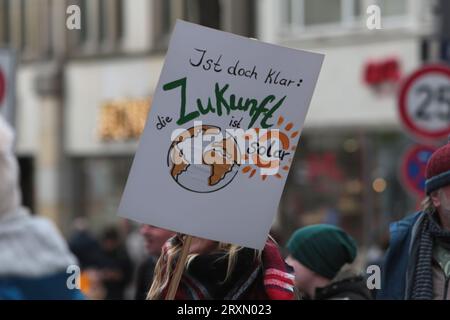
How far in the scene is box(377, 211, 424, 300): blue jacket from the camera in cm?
464

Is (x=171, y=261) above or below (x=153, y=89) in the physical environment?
above

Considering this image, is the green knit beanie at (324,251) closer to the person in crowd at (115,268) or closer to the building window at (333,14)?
the person in crowd at (115,268)

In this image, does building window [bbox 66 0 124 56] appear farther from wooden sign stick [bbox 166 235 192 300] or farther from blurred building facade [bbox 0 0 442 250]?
wooden sign stick [bbox 166 235 192 300]

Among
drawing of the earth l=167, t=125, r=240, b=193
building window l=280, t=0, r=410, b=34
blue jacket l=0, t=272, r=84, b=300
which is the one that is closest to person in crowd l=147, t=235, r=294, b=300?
drawing of the earth l=167, t=125, r=240, b=193

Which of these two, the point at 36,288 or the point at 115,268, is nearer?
the point at 36,288

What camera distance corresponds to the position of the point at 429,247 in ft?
14.9

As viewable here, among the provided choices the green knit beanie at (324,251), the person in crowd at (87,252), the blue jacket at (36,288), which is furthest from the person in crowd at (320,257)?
the person in crowd at (87,252)

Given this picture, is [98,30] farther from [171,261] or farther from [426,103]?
[171,261]

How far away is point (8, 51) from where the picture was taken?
35.8 ft

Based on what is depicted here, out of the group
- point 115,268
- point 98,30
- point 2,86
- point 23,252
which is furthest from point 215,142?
point 98,30

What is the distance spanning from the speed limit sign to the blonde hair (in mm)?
7171

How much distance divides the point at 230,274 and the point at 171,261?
0.23 m

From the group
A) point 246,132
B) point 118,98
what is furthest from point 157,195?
point 118,98

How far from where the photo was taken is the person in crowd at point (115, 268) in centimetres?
1612
